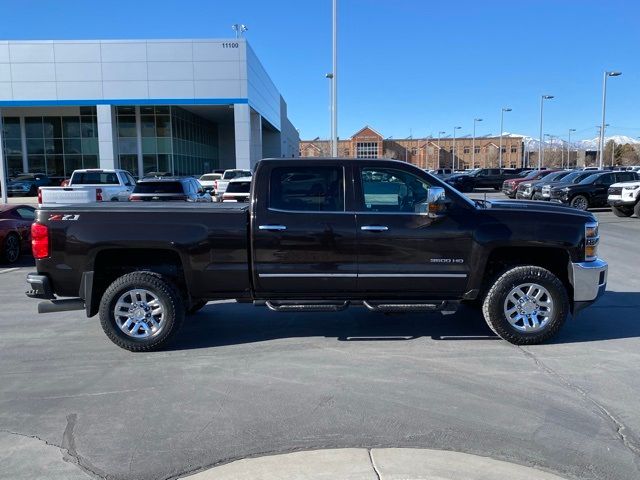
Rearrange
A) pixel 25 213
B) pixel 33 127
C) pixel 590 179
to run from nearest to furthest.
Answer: pixel 25 213
pixel 590 179
pixel 33 127

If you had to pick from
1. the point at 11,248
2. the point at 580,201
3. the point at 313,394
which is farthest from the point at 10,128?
the point at 313,394

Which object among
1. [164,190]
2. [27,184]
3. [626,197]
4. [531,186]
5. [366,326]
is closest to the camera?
[366,326]

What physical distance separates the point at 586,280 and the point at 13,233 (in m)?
11.7

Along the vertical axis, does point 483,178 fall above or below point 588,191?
above

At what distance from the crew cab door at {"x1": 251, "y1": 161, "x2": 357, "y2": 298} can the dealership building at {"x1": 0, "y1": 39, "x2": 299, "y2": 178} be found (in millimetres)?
32839

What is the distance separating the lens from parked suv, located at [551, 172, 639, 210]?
23.3m

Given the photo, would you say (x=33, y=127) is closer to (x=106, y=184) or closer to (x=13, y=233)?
(x=106, y=184)

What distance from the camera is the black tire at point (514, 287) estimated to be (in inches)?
227

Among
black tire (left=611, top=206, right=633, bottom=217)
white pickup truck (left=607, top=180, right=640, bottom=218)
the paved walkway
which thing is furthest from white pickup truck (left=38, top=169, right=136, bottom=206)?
black tire (left=611, top=206, right=633, bottom=217)

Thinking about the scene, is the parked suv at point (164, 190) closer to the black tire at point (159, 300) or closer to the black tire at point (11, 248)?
the black tire at point (11, 248)

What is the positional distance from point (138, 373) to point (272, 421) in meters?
1.70

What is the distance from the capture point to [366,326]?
6.58 m

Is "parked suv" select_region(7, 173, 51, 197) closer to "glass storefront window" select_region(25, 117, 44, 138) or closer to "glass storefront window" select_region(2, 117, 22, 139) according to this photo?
"glass storefront window" select_region(25, 117, 44, 138)

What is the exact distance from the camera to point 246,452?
362 cm
